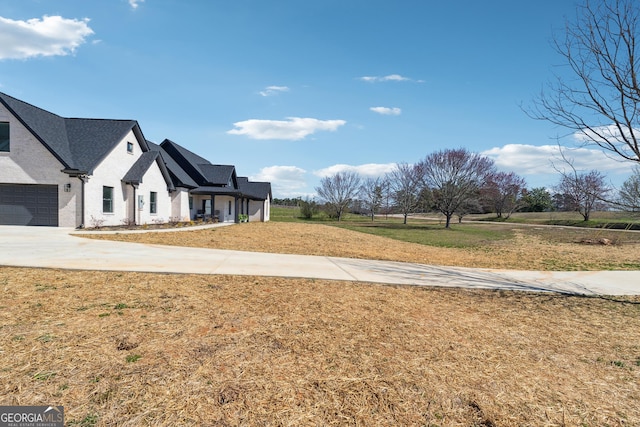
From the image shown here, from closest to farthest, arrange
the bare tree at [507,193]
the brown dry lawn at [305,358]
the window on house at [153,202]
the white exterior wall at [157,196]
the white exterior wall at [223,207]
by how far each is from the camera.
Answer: the brown dry lawn at [305,358]
the white exterior wall at [157,196]
the window on house at [153,202]
the white exterior wall at [223,207]
the bare tree at [507,193]

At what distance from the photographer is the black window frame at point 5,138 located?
16.7 metres

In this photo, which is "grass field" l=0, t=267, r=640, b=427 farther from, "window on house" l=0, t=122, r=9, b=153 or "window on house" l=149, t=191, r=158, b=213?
"window on house" l=149, t=191, r=158, b=213

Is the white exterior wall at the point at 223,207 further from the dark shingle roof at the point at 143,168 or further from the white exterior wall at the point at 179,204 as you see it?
the dark shingle roof at the point at 143,168

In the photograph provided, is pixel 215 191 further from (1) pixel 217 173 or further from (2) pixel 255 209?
(2) pixel 255 209

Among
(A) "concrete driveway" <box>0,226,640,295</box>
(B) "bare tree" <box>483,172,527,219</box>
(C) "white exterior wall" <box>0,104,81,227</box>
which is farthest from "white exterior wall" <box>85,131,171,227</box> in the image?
(B) "bare tree" <box>483,172,527,219</box>

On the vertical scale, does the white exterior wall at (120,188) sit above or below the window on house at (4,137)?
below

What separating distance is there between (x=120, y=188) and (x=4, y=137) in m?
5.58

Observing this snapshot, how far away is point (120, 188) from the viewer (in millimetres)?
19875

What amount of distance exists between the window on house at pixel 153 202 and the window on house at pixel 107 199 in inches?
144

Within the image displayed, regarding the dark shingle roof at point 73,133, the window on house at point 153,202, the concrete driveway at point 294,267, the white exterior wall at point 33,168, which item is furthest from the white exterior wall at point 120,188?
the concrete driveway at point 294,267

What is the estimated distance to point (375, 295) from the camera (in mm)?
6258

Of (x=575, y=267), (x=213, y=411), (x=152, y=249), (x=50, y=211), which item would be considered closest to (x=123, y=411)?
(x=213, y=411)

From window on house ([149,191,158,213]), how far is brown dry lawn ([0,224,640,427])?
17907mm

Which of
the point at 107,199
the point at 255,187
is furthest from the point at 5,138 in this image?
the point at 255,187
